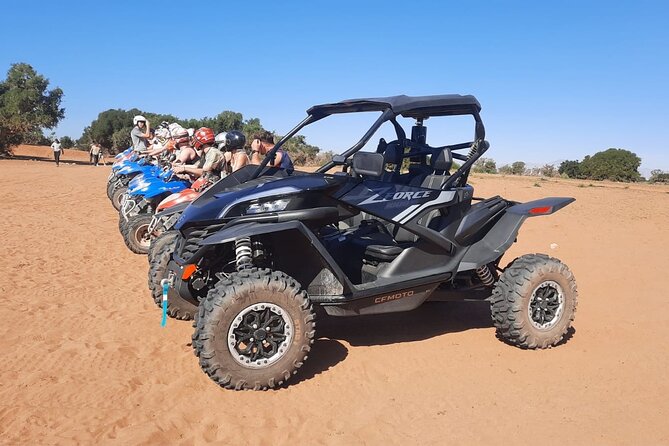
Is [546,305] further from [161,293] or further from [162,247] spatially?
[162,247]

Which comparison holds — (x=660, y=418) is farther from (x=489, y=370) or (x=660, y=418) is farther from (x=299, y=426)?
(x=299, y=426)

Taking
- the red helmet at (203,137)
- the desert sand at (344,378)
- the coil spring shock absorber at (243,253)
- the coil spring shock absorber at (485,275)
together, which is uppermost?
the red helmet at (203,137)

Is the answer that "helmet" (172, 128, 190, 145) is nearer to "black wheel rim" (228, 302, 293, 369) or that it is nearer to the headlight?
the headlight

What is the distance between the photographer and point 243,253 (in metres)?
4.43

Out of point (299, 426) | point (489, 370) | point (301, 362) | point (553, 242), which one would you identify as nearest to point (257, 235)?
point (301, 362)

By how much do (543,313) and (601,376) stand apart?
835 millimetres

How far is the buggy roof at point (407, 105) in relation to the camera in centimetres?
502

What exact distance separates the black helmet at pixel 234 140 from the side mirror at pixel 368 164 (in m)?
3.23

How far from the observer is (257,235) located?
181 inches

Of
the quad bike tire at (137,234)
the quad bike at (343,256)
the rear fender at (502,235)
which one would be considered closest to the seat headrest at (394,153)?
the quad bike at (343,256)

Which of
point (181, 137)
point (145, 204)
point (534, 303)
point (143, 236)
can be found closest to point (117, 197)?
point (181, 137)

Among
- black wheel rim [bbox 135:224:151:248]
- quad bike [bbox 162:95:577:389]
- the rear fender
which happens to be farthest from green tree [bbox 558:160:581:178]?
quad bike [bbox 162:95:577:389]

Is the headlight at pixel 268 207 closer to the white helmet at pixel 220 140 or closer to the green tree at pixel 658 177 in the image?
the white helmet at pixel 220 140

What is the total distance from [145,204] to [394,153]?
16.3ft
